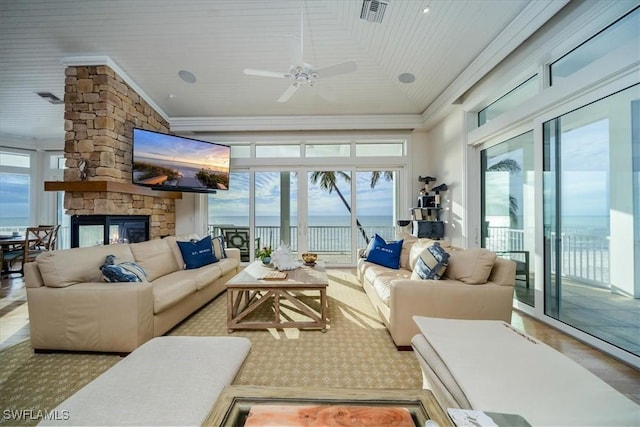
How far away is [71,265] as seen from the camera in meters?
2.32

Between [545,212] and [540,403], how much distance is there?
8.91 ft

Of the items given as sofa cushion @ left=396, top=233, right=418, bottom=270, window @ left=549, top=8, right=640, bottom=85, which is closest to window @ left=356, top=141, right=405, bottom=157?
sofa cushion @ left=396, top=233, right=418, bottom=270

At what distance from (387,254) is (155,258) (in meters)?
3.08

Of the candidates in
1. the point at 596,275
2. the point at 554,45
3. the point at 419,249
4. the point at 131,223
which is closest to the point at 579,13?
the point at 554,45

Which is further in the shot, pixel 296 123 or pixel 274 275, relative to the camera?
pixel 296 123

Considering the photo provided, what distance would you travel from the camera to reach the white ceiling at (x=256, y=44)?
3.11 metres

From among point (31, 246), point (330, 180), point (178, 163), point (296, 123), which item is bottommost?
point (31, 246)

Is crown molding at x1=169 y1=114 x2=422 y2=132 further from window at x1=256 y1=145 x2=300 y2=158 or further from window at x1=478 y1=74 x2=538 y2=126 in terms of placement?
window at x1=478 y1=74 x2=538 y2=126

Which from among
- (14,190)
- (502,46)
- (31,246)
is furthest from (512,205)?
(14,190)

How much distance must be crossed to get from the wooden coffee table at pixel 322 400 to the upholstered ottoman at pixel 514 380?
17 cm

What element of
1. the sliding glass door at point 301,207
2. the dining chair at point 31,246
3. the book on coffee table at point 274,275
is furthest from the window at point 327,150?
the dining chair at point 31,246

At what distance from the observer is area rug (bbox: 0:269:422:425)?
175 centimetres

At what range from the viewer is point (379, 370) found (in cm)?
201

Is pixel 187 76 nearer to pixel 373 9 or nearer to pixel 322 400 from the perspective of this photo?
pixel 373 9
